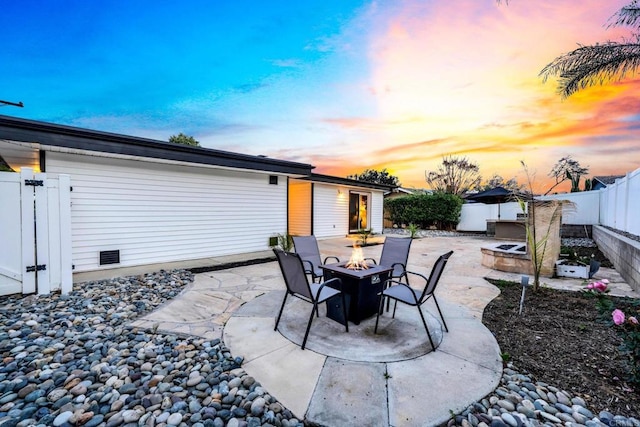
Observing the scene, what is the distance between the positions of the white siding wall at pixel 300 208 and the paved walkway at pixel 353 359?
711cm

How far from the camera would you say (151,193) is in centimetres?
613

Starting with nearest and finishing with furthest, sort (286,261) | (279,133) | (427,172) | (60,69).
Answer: (286,261) → (60,69) → (279,133) → (427,172)

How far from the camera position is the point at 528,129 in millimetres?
8891

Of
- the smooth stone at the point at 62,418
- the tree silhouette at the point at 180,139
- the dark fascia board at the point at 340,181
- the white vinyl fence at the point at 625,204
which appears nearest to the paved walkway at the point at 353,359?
the smooth stone at the point at 62,418

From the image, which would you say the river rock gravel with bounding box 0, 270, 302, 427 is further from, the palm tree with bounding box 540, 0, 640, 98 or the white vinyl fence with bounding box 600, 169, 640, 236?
the palm tree with bounding box 540, 0, 640, 98

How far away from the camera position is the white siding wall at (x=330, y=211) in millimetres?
11367

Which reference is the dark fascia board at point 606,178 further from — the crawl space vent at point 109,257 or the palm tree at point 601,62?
the crawl space vent at point 109,257

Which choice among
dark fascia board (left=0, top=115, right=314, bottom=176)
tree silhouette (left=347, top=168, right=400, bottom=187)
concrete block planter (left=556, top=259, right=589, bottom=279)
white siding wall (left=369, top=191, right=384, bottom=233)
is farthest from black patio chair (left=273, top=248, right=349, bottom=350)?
tree silhouette (left=347, top=168, right=400, bottom=187)

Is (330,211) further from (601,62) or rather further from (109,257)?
(601,62)

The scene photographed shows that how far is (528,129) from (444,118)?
2.73 meters

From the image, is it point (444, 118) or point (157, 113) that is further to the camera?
point (157, 113)

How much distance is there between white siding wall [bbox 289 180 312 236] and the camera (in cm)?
1124

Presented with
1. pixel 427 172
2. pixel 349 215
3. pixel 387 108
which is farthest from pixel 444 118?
pixel 427 172

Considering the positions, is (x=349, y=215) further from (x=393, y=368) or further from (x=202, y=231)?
(x=393, y=368)
